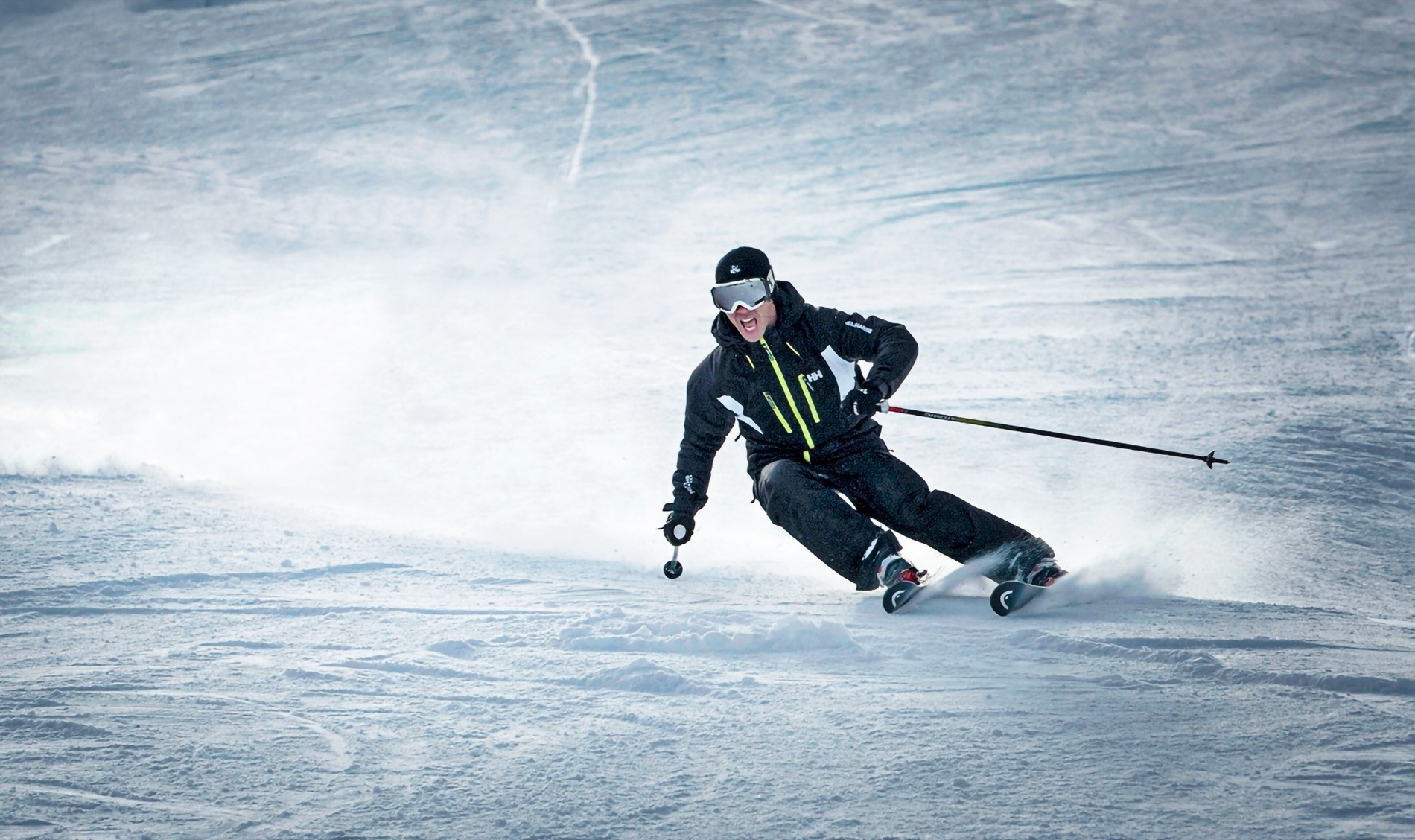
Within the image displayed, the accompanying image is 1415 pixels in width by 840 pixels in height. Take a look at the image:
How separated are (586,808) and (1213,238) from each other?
923 centimetres

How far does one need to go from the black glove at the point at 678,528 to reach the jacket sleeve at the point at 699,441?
0.03m

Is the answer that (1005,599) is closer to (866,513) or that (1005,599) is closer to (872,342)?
(866,513)

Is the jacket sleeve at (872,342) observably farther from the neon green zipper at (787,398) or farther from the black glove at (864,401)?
the neon green zipper at (787,398)

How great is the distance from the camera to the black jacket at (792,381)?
164 inches

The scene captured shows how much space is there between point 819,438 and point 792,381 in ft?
0.72

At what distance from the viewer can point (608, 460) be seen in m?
6.18

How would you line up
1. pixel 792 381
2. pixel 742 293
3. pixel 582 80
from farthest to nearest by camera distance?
1. pixel 582 80
2. pixel 792 381
3. pixel 742 293

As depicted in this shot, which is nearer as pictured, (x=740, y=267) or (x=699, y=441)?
(x=740, y=267)

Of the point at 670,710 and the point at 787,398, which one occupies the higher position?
the point at 787,398

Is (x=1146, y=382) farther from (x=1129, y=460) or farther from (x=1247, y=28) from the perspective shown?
(x=1247, y=28)

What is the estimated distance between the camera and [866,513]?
4.31 m

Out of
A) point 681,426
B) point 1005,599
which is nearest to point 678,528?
point 1005,599

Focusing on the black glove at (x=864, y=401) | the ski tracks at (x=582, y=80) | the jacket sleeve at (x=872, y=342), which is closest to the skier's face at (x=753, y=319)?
the jacket sleeve at (x=872, y=342)

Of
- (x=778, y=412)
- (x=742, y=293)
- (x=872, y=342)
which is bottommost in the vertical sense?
(x=778, y=412)
